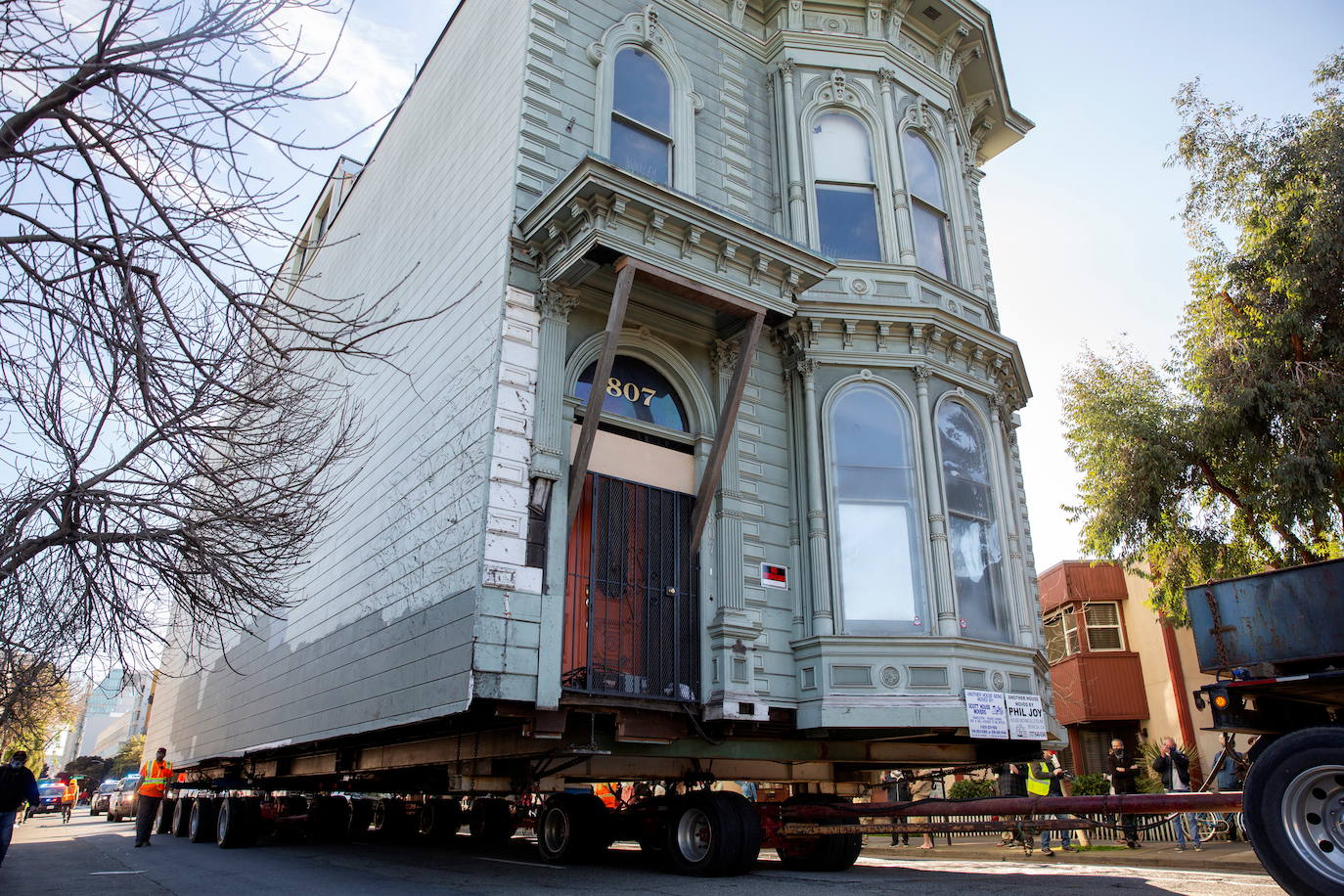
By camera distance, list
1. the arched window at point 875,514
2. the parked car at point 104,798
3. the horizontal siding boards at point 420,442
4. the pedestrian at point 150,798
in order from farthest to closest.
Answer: the parked car at point 104,798 → the pedestrian at point 150,798 → the arched window at point 875,514 → the horizontal siding boards at point 420,442

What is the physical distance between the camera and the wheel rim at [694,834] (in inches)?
390

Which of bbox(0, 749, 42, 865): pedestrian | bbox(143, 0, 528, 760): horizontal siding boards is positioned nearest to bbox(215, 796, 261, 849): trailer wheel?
bbox(143, 0, 528, 760): horizontal siding boards

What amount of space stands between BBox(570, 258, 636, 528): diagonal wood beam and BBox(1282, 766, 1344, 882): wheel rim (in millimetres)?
6717

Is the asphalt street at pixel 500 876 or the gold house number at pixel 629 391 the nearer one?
the asphalt street at pixel 500 876

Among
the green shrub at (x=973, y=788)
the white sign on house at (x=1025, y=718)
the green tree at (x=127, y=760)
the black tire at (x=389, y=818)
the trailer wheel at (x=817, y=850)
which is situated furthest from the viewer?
the green tree at (x=127, y=760)

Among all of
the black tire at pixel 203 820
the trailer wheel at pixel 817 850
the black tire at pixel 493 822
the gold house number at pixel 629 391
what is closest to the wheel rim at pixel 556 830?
the trailer wheel at pixel 817 850

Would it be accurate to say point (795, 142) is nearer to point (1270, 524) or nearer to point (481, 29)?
point (481, 29)

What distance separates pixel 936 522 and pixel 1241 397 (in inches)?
389

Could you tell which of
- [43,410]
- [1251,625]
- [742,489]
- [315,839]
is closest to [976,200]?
[742,489]

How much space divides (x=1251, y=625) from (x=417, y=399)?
32.6 feet

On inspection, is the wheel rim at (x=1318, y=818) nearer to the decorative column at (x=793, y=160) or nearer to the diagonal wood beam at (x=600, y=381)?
the diagonal wood beam at (x=600, y=381)

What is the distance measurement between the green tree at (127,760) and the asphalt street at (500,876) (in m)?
83.5

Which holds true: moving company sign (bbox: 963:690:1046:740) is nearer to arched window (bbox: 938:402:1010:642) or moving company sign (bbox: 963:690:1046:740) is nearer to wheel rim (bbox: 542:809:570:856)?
arched window (bbox: 938:402:1010:642)

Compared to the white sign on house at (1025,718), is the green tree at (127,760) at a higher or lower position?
higher
